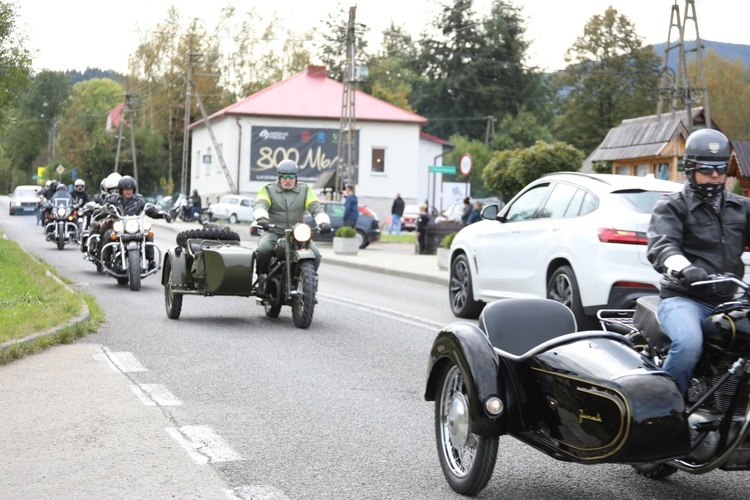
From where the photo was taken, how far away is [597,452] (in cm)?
461

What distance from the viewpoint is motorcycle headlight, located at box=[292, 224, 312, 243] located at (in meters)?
12.2

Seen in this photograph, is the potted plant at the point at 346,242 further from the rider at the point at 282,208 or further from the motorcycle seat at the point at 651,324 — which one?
the motorcycle seat at the point at 651,324

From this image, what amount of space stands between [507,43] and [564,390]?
260 ft

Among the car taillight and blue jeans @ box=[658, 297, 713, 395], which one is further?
the car taillight

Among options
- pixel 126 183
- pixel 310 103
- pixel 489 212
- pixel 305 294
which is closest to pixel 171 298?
pixel 305 294

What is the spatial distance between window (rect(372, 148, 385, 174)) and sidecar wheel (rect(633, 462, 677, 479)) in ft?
195

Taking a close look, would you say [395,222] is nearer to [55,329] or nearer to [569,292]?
[569,292]

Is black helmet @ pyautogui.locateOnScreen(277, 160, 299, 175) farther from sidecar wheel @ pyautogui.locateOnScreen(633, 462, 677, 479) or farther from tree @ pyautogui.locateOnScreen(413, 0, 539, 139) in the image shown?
tree @ pyautogui.locateOnScreen(413, 0, 539, 139)

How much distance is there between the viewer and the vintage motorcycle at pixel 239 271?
40.2 feet

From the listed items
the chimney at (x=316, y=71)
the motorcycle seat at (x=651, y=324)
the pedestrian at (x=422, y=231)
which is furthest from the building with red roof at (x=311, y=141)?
the motorcycle seat at (x=651, y=324)

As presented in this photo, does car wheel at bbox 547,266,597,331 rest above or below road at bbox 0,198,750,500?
above

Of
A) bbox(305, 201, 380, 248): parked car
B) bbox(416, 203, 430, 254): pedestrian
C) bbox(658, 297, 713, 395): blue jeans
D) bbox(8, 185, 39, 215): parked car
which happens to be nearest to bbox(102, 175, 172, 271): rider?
bbox(658, 297, 713, 395): blue jeans

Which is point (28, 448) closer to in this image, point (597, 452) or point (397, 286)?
point (597, 452)

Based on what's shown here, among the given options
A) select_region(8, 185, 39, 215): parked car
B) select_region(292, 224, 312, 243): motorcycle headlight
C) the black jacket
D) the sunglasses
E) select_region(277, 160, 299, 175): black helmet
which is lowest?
select_region(8, 185, 39, 215): parked car
